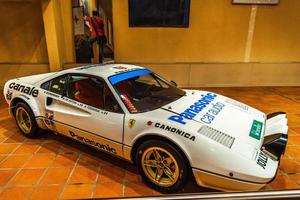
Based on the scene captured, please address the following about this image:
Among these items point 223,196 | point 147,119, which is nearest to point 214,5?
point 147,119

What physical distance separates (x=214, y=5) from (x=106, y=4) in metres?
3.00

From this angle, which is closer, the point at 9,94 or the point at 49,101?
the point at 49,101

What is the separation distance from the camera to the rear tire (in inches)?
128

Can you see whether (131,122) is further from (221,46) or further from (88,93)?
(221,46)

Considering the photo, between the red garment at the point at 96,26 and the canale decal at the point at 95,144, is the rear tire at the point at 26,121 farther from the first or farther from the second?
the red garment at the point at 96,26

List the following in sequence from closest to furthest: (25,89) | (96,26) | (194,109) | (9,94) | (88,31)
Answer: (194,109)
(25,89)
(9,94)
(96,26)
(88,31)

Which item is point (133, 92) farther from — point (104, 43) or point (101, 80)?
point (104, 43)

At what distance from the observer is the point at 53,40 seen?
19.9 feet

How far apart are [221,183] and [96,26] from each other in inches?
214

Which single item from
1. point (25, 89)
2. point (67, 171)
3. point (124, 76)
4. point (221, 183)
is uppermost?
point (124, 76)

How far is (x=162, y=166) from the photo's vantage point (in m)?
2.23

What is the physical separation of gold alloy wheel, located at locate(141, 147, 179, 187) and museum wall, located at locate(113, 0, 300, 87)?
4.63m

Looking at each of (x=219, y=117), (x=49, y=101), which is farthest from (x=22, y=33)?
(x=219, y=117)

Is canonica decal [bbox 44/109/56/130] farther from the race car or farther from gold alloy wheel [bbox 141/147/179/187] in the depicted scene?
gold alloy wheel [bbox 141/147/179/187]
